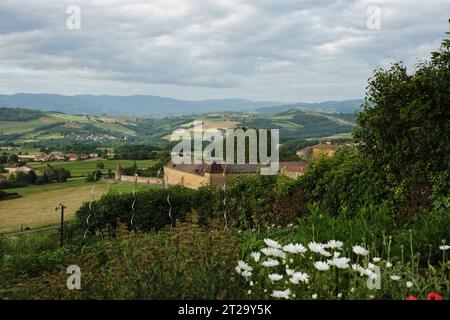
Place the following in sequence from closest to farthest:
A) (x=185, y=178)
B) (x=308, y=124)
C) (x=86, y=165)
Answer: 1. (x=185, y=178)
2. (x=86, y=165)
3. (x=308, y=124)

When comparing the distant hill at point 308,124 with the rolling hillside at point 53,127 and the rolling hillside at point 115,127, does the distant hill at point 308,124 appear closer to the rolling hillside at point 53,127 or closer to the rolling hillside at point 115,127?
the rolling hillside at point 115,127

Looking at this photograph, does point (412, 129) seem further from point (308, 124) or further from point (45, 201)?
point (308, 124)

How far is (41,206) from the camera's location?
143ft

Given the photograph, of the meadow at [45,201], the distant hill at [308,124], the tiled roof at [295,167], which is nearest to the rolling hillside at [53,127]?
the distant hill at [308,124]

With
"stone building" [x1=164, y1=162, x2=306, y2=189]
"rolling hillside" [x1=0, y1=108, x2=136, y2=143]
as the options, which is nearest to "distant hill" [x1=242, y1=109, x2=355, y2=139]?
"rolling hillside" [x1=0, y1=108, x2=136, y2=143]

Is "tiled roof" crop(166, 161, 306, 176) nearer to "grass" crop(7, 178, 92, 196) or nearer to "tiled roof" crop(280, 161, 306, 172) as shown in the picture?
"tiled roof" crop(280, 161, 306, 172)

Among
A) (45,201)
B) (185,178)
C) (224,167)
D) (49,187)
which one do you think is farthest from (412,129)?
(49,187)

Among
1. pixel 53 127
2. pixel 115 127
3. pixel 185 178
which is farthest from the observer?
pixel 115 127

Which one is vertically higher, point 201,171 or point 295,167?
point 295,167

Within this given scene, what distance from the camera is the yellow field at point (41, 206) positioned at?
37.7m

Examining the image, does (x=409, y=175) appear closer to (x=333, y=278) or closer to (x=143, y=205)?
(x=333, y=278)
